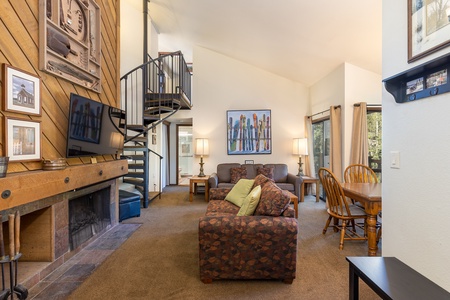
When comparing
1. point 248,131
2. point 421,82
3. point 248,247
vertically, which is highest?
point 248,131

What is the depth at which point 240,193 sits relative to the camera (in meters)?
3.22

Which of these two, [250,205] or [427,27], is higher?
[427,27]

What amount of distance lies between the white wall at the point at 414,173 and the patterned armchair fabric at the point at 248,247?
2.47ft

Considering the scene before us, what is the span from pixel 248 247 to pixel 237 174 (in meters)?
Result: 3.24

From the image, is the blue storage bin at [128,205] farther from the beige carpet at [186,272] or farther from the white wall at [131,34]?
the white wall at [131,34]

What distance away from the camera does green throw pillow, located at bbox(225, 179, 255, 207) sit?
10.3ft

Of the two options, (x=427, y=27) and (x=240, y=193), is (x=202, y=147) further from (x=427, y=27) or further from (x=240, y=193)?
(x=427, y=27)

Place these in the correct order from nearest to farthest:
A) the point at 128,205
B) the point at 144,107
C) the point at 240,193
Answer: the point at 240,193, the point at 128,205, the point at 144,107

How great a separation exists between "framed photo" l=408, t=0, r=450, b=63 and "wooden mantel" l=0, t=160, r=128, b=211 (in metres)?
2.76

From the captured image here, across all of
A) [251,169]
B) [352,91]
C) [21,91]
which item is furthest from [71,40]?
[352,91]

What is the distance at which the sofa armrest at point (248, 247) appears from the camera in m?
1.95

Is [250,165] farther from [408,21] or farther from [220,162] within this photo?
[408,21]

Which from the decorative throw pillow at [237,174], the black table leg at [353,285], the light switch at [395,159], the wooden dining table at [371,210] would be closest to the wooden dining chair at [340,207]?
the wooden dining table at [371,210]

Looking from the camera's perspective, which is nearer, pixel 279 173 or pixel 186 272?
pixel 186 272
